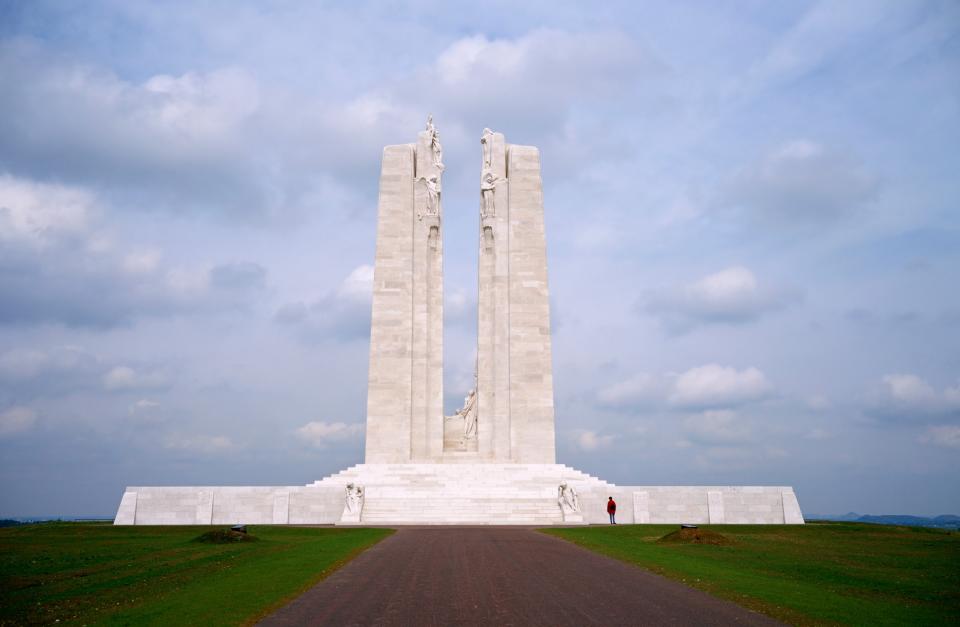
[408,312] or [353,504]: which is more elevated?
[408,312]

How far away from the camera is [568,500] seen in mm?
30000

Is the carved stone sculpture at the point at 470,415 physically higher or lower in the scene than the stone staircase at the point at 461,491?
higher

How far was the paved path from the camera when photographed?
29.4ft

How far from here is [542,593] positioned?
35.3 feet

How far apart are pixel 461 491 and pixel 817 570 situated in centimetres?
1909

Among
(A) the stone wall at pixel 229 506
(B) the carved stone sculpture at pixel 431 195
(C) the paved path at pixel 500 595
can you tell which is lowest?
(C) the paved path at pixel 500 595

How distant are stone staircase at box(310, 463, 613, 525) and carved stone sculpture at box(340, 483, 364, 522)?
1.02ft

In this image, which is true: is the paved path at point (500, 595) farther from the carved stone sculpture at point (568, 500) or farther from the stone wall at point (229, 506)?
the stone wall at point (229, 506)

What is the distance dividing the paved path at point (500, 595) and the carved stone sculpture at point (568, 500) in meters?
14.0

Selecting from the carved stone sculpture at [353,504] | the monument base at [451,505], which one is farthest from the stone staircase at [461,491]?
the carved stone sculpture at [353,504]

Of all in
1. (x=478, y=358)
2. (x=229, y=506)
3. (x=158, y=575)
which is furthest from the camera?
(x=478, y=358)

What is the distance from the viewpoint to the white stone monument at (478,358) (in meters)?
32.9

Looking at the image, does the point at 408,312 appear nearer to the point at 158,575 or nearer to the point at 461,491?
the point at 461,491

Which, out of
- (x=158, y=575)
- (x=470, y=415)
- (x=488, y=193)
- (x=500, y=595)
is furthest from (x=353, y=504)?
(x=500, y=595)
